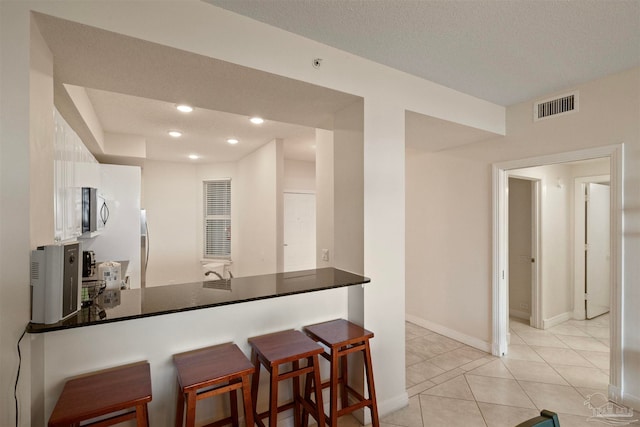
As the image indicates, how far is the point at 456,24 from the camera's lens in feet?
5.70

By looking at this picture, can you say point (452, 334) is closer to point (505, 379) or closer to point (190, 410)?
point (505, 379)

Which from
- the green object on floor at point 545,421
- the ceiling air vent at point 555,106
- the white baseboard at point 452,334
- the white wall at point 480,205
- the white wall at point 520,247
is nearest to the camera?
the green object on floor at point 545,421

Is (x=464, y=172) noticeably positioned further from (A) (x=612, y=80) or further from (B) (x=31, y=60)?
(B) (x=31, y=60)

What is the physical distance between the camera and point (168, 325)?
162cm

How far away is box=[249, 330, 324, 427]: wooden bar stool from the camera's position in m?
1.58

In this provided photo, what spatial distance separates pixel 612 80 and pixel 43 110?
12.7 feet

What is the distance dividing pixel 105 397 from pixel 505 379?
3.06 meters

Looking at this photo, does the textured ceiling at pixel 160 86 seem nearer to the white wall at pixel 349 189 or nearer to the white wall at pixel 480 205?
the white wall at pixel 349 189

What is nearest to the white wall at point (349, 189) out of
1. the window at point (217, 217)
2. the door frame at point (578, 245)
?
the door frame at point (578, 245)

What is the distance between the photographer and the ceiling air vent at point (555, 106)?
2582mm

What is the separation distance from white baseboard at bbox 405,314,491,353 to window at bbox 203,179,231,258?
399 centimetres

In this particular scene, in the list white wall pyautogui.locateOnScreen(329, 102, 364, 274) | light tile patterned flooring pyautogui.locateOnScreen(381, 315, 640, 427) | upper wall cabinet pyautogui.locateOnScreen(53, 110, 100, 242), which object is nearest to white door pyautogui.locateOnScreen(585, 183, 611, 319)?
light tile patterned flooring pyautogui.locateOnScreen(381, 315, 640, 427)

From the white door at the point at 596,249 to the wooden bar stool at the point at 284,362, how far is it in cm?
447

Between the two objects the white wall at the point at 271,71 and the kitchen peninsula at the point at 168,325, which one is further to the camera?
the kitchen peninsula at the point at 168,325
